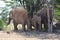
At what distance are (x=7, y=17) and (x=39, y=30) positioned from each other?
2276 mm

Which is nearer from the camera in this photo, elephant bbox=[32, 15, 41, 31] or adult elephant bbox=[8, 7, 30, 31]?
elephant bbox=[32, 15, 41, 31]

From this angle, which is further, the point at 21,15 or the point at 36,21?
the point at 21,15

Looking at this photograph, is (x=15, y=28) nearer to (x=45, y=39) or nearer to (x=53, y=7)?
(x=53, y=7)

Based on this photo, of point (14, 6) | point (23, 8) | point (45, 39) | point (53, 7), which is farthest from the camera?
point (14, 6)

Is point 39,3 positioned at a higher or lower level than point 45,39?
higher

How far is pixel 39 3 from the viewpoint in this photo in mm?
9922

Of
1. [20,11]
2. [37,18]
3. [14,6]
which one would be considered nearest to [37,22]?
[37,18]

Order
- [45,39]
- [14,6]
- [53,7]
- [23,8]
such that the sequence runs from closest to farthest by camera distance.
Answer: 1. [45,39]
2. [53,7]
3. [23,8]
4. [14,6]

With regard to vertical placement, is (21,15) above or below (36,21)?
above

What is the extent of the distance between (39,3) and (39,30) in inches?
53.4

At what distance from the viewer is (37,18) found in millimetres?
9141

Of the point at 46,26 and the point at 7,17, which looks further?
the point at 7,17

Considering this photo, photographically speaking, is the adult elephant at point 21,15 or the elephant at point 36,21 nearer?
the elephant at point 36,21

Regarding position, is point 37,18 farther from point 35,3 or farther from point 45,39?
point 45,39
